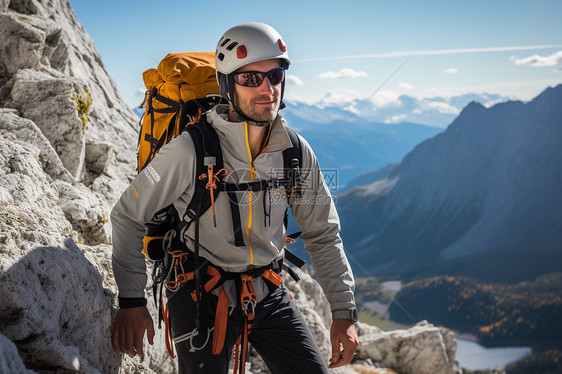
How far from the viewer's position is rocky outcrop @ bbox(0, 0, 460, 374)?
3404 millimetres

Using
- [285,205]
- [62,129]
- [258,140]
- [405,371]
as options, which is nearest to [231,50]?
[258,140]

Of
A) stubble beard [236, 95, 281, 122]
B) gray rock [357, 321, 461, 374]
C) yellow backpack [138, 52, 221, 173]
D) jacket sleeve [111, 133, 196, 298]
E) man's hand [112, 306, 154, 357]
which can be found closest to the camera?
jacket sleeve [111, 133, 196, 298]

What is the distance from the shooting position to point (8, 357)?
270 centimetres

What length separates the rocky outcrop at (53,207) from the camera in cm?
340

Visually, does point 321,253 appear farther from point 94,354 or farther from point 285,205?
point 94,354

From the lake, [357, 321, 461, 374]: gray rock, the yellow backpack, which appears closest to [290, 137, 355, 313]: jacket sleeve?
the yellow backpack

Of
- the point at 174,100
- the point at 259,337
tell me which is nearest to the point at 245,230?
the point at 259,337

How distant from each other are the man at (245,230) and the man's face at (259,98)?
0.04ft

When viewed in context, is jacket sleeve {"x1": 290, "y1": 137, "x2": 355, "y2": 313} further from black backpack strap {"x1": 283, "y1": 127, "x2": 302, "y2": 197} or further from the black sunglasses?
the black sunglasses

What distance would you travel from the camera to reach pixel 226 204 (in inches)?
176

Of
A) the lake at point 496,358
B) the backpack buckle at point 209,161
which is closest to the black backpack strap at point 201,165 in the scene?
the backpack buckle at point 209,161

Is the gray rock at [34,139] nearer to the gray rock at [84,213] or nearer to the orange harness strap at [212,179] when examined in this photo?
the gray rock at [84,213]

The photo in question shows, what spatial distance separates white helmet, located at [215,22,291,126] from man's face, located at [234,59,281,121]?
6 centimetres

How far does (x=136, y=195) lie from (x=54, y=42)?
8.88m
